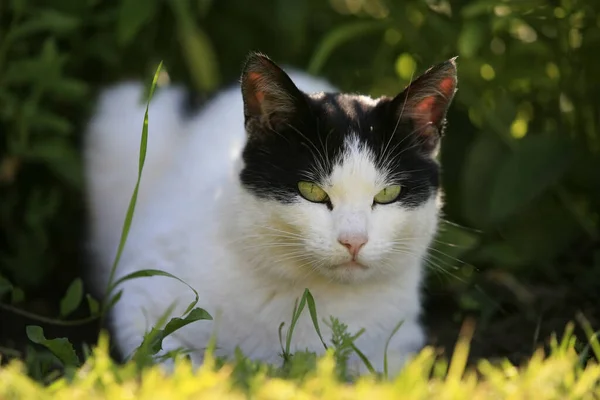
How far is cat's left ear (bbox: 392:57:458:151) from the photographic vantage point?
7.40 feet

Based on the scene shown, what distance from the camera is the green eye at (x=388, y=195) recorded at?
2.22 m

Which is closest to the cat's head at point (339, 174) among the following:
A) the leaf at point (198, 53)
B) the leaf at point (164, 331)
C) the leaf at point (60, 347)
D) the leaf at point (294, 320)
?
the leaf at point (294, 320)

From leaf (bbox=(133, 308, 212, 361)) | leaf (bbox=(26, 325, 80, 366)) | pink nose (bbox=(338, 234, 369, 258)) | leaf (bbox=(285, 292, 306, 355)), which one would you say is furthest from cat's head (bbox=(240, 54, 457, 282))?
leaf (bbox=(26, 325, 80, 366))

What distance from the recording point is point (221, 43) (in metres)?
3.59

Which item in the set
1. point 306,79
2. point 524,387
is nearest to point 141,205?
point 306,79

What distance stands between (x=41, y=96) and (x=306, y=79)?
39.3 inches

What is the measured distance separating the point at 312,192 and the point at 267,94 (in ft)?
0.95

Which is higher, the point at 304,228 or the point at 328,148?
the point at 328,148

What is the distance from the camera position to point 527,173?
9.42 ft

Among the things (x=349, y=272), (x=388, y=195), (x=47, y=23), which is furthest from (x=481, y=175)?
(x=47, y=23)

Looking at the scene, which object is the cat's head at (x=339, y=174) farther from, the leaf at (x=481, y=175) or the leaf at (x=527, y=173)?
the leaf at (x=481, y=175)

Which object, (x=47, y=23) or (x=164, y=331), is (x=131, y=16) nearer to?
(x=47, y=23)

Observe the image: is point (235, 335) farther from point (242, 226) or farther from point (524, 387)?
point (524, 387)

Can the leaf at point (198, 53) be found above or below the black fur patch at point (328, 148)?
above
